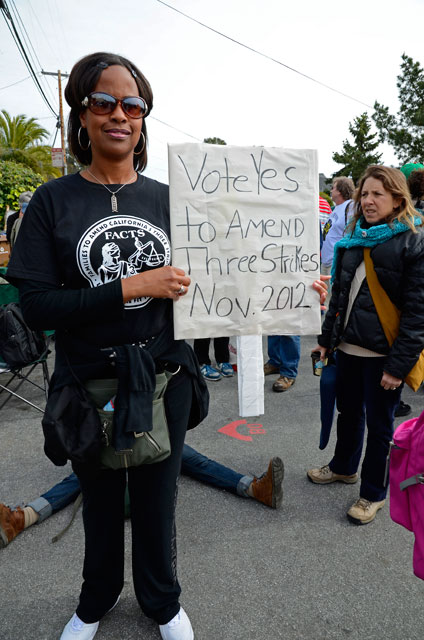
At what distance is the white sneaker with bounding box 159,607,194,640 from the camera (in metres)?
1.71

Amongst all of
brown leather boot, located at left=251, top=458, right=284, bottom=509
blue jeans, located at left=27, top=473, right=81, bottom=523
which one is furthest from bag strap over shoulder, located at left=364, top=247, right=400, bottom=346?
blue jeans, located at left=27, top=473, right=81, bottom=523

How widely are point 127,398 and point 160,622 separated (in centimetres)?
98

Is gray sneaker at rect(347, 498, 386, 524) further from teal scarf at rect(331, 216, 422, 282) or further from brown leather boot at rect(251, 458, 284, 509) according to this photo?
teal scarf at rect(331, 216, 422, 282)

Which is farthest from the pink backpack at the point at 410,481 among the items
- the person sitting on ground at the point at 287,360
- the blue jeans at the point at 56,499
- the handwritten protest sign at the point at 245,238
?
the person sitting on ground at the point at 287,360

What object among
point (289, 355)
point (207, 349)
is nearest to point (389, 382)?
point (289, 355)

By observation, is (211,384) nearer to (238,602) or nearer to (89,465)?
(238,602)

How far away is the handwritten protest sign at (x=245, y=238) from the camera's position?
1537 millimetres

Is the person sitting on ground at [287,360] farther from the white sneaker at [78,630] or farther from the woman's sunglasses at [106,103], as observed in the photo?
the woman's sunglasses at [106,103]

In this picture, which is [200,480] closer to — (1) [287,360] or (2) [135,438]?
(2) [135,438]

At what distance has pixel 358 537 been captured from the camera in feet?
7.86

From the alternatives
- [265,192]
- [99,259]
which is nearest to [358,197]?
[265,192]

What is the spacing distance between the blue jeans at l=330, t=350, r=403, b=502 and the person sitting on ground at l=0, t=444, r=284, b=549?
1.70 ft

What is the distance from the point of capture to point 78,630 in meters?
1.73

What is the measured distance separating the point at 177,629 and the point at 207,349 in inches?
133
